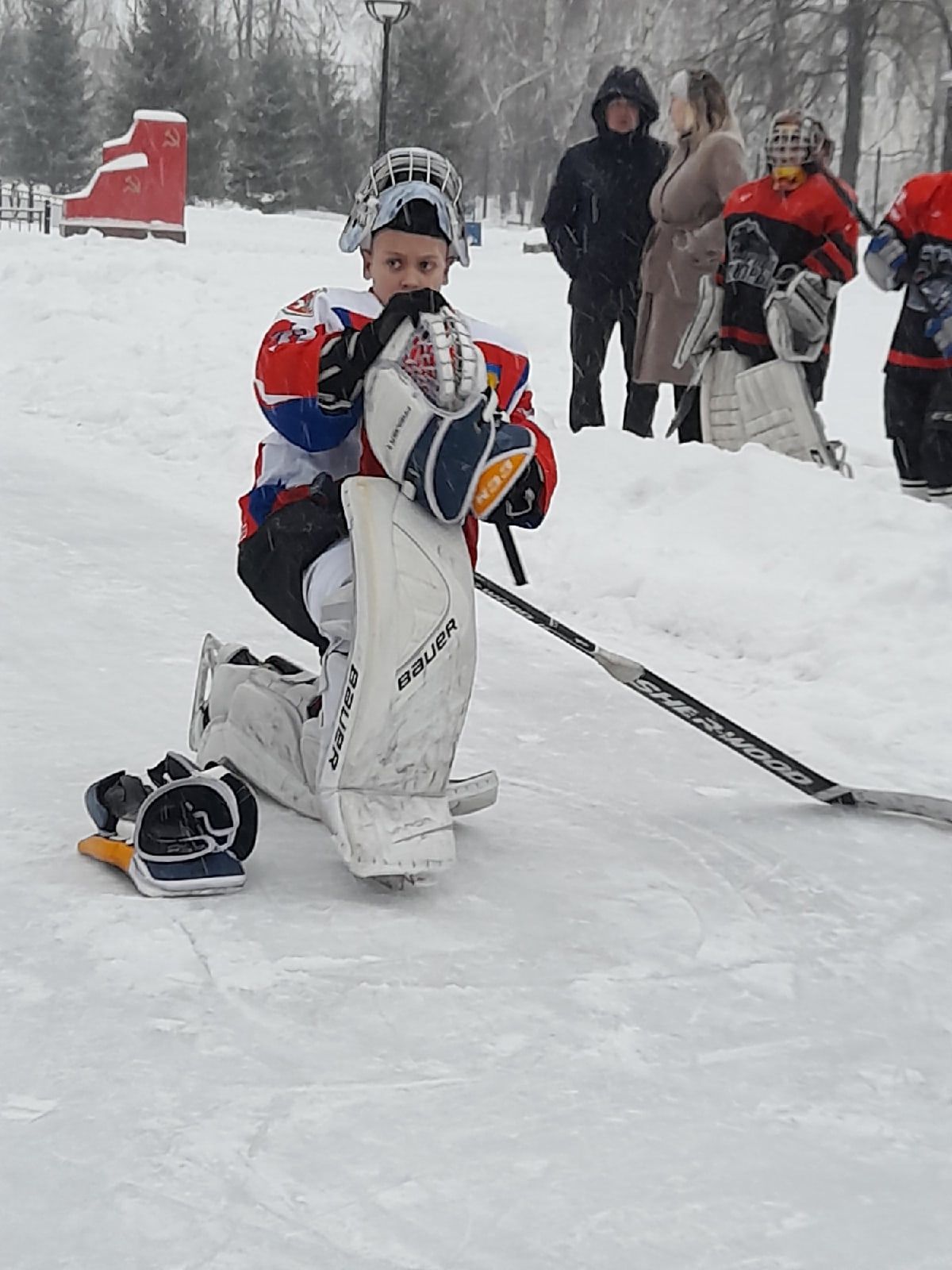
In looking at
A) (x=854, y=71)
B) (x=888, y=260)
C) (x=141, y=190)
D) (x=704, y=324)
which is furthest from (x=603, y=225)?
(x=854, y=71)

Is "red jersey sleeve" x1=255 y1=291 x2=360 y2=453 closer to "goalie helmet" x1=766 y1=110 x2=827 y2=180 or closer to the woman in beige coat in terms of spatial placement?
"goalie helmet" x1=766 y1=110 x2=827 y2=180

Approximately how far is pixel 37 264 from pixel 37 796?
893 cm

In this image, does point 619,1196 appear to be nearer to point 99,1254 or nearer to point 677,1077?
point 677,1077

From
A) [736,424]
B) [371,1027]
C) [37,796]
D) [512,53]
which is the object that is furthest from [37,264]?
[512,53]

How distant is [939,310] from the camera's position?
17.5 ft

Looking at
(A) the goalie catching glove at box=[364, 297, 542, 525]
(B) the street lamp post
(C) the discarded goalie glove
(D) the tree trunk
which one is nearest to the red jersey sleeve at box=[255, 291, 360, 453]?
(A) the goalie catching glove at box=[364, 297, 542, 525]

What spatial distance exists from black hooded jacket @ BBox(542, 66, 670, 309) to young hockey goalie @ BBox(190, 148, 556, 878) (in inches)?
139

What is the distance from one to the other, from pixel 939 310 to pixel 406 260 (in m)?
3.17

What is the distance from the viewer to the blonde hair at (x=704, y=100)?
6.00 metres

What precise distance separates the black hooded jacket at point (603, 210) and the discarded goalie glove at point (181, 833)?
413cm

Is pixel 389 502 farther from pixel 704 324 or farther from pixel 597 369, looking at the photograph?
pixel 597 369

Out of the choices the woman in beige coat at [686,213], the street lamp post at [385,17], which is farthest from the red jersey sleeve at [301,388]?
the street lamp post at [385,17]

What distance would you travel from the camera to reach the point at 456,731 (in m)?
2.54

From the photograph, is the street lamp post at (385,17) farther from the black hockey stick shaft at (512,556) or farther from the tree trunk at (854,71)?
the black hockey stick shaft at (512,556)
